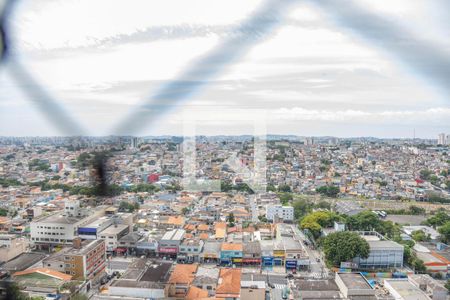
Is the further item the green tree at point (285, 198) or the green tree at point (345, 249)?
the green tree at point (285, 198)

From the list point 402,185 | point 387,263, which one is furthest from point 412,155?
point 387,263

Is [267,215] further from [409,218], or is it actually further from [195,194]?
[409,218]

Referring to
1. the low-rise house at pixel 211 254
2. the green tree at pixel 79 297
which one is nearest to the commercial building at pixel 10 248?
the green tree at pixel 79 297

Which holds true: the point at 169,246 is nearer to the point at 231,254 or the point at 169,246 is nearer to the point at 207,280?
the point at 231,254

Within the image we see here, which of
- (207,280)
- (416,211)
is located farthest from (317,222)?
(416,211)

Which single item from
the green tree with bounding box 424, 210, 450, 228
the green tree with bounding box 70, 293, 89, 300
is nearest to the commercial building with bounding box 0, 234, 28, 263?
the green tree with bounding box 70, 293, 89, 300

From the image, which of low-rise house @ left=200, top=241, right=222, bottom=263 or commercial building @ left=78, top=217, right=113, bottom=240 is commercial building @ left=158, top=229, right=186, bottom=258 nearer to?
low-rise house @ left=200, top=241, right=222, bottom=263

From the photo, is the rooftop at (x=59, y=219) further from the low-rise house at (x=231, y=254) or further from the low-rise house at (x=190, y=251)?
the low-rise house at (x=231, y=254)
